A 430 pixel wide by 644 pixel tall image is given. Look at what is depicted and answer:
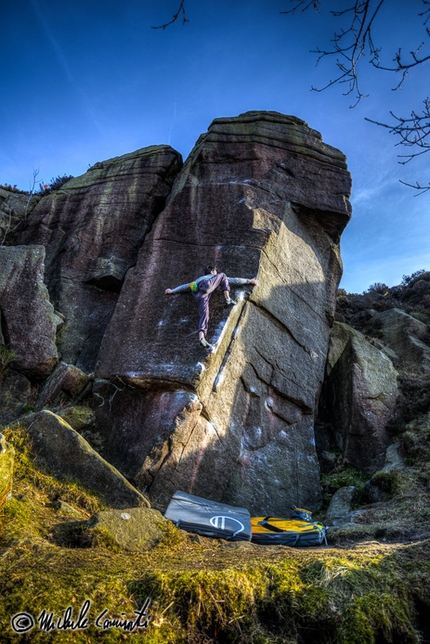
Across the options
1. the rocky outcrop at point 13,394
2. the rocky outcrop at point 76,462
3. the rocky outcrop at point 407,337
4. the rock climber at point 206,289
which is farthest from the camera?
the rocky outcrop at point 407,337

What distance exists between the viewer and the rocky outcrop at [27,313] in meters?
9.86

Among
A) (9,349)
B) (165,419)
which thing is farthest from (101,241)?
(165,419)

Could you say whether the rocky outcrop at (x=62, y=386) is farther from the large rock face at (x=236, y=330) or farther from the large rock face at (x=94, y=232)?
the large rock face at (x=94, y=232)

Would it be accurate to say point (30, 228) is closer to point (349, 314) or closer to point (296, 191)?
point (296, 191)

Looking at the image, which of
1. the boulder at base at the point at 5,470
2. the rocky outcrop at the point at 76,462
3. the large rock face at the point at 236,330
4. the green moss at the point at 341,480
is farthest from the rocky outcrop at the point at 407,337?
the boulder at base at the point at 5,470

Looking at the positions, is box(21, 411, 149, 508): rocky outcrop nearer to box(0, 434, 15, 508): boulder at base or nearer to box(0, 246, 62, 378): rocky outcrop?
box(0, 434, 15, 508): boulder at base

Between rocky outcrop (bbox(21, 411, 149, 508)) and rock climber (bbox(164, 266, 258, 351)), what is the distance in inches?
130

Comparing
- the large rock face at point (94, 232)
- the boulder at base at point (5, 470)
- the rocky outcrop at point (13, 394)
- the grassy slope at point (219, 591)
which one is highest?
the large rock face at point (94, 232)

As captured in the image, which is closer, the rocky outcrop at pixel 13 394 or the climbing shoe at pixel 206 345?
the climbing shoe at pixel 206 345

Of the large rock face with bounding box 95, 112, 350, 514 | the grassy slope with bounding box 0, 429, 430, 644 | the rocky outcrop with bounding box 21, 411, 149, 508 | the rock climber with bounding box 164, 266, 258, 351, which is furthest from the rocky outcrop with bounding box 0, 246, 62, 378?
the grassy slope with bounding box 0, 429, 430, 644

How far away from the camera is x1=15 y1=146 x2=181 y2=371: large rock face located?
11923 mm

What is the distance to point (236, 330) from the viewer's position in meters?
9.46

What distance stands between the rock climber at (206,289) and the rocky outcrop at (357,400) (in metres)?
4.58

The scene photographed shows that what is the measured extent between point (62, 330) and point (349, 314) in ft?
44.3
